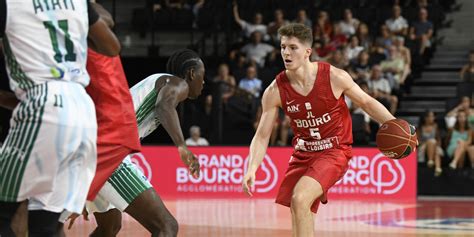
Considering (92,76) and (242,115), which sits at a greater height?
(92,76)

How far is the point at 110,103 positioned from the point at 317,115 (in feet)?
7.41

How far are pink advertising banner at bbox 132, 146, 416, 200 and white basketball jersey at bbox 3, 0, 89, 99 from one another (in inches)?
400

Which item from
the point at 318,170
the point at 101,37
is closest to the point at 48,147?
the point at 101,37

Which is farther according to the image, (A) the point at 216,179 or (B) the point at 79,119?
(A) the point at 216,179

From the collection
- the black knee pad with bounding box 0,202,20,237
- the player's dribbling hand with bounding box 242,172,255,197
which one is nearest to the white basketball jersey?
the black knee pad with bounding box 0,202,20,237

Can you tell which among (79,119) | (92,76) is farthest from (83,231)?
(79,119)

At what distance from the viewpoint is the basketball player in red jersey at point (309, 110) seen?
255 inches

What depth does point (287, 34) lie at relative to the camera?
6430 millimetres

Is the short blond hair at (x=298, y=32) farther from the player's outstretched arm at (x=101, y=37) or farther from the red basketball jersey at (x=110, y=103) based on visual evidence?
the player's outstretched arm at (x=101, y=37)

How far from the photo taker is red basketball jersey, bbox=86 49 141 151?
4.59m

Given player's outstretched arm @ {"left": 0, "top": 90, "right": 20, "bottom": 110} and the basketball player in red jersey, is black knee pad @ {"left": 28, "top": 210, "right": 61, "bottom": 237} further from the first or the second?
the basketball player in red jersey

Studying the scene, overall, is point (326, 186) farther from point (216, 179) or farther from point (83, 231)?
point (216, 179)

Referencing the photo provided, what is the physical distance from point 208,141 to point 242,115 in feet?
3.02

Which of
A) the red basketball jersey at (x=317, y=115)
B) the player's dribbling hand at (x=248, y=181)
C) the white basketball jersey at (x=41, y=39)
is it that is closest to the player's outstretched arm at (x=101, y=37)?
the white basketball jersey at (x=41, y=39)
